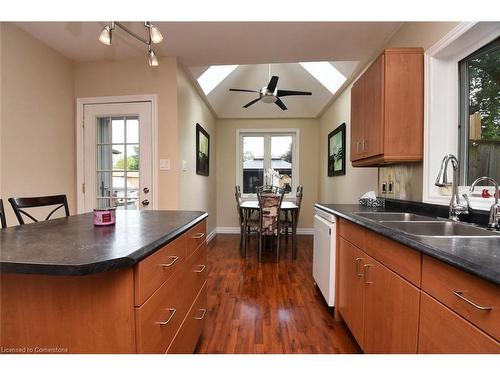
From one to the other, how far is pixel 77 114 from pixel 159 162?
1.14 meters

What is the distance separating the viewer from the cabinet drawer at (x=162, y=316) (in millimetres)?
786

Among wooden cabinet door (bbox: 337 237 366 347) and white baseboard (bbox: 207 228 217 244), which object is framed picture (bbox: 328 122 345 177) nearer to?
wooden cabinet door (bbox: 337 237 366 347)

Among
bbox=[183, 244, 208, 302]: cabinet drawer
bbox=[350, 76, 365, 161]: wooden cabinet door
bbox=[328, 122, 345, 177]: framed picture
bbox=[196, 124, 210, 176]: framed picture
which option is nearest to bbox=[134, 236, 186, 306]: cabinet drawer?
bbox=[183, 244, 208, 302]: cabinet drawer

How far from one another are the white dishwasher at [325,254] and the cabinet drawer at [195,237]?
3.26 ft

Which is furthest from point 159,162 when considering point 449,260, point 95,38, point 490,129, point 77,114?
point 490,129

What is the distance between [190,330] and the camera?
1302 millimetres

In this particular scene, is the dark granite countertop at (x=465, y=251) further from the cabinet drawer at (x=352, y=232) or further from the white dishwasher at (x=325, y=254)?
the white dishwasher at (x=325, y=254)

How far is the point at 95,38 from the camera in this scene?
2.34m

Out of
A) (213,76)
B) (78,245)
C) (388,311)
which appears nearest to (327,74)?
(213,76)

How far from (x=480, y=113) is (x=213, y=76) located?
10.9ft

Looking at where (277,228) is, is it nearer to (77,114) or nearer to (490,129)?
(490,129)

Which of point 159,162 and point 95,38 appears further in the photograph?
point 159,162

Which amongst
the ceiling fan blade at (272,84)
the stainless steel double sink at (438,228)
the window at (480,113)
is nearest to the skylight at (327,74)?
the ceiling fan blade at (272,84)

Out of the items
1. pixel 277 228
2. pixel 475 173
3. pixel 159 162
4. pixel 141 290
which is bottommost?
pixel 277 228
